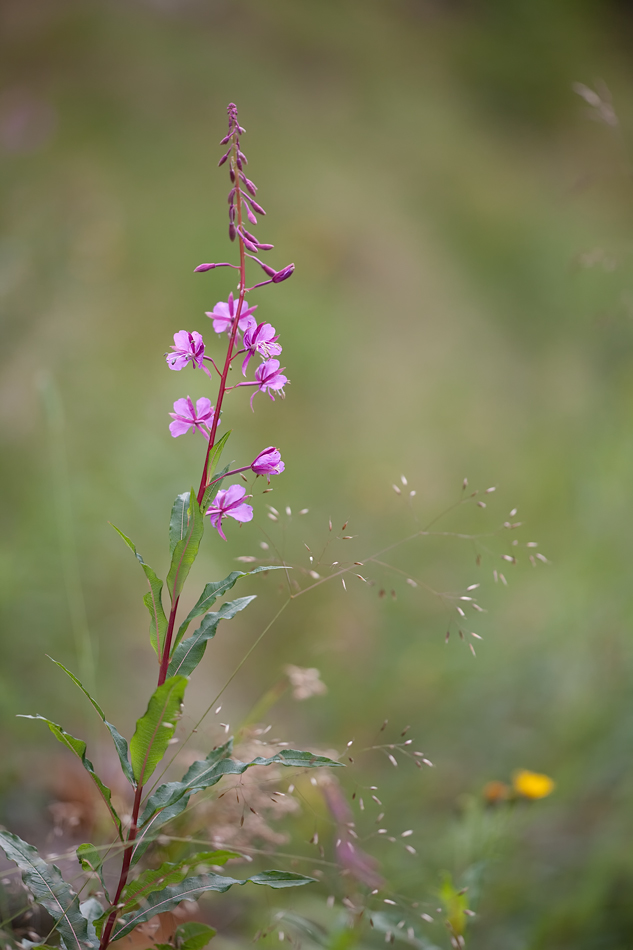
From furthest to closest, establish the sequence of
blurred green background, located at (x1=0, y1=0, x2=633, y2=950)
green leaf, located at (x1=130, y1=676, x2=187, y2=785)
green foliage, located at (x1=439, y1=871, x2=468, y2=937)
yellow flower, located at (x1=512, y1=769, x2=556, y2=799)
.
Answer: blurred green background, located at (x1=0, y1=0, x2=633, y2=950) < yellow flower, located at (x1=512, y1=769, x2=556, y2=799) < green foliage, located at (x1=439, y1=871, x2=468, y2=937) < green leaf, located at (x1=130, y1=676, x2=187, y2=785)

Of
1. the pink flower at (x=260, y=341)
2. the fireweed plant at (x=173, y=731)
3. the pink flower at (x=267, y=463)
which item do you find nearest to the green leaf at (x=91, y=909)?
the fireweed plant at (x=173, y=731)

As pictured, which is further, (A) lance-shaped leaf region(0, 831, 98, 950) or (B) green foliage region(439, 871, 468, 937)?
(B) green foliage region(439, 871, 468, 937)

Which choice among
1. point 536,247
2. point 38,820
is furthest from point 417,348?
point 38,820

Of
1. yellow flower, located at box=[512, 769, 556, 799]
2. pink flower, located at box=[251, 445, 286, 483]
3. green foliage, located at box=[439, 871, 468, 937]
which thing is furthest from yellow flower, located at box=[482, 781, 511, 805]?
pink flower, located at box=[251, 445, 286, 483]

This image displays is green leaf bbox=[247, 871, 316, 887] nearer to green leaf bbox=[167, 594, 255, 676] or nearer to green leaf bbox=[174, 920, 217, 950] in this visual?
green leaf bbox=[174, 920, 217, 950]

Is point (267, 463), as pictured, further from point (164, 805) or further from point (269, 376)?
point (164, 805)

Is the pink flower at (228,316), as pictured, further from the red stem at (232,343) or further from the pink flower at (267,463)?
the pink flower at (267,463)

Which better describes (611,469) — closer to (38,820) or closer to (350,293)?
(38,820)

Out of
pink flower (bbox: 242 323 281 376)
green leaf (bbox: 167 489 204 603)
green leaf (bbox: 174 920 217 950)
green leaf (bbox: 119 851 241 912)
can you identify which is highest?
pink flower (bbox: 242 323 281 376)
